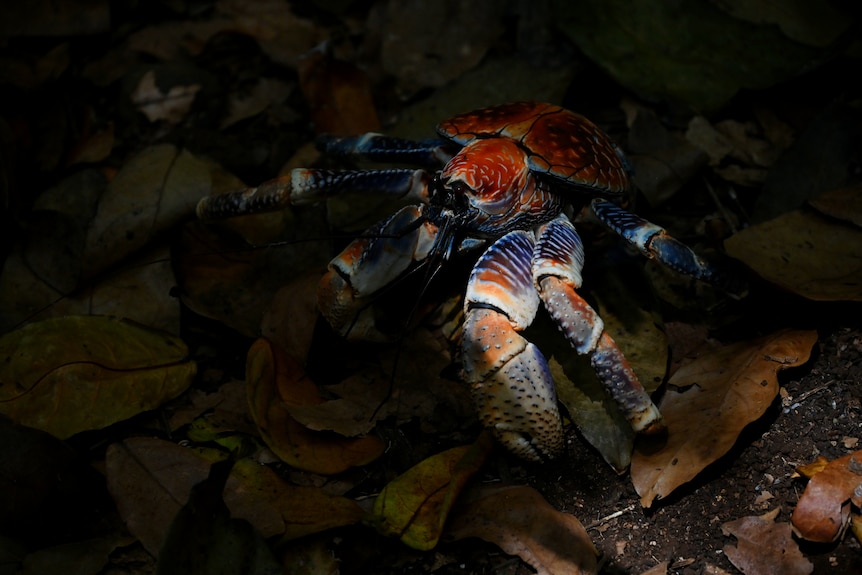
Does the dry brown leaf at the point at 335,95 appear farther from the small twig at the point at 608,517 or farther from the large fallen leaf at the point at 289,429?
the small twig at the point at 608,517

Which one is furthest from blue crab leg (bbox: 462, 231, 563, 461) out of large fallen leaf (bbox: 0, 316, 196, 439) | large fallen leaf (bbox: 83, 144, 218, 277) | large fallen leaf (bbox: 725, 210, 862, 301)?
large fallen leaf (bbox: 83, 144, 218, 277)

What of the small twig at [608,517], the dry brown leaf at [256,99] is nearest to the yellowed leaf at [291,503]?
the small twig at [608,517]

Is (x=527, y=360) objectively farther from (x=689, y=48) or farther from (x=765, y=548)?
(x=689, y=48)

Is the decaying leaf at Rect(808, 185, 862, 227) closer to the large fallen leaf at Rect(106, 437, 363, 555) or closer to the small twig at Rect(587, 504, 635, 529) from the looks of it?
the small twig at Rect(587, 504, 635, 529)


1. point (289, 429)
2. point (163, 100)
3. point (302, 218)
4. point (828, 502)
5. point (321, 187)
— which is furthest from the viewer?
point (163, 100)

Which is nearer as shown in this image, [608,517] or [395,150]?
[608,517]

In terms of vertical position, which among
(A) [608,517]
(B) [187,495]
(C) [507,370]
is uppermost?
(C) [507,370]

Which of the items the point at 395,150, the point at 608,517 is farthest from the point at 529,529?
the point at 395,150
